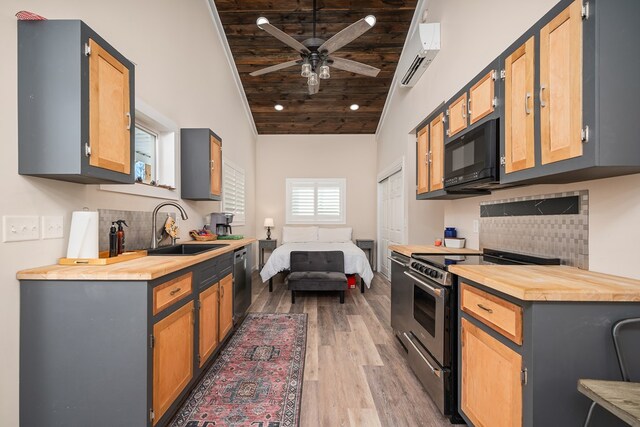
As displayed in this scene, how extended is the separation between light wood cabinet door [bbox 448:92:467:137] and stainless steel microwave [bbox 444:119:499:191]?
0.11 meters

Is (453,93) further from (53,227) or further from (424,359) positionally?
(53,227)

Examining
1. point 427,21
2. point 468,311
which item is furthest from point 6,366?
point 427,21

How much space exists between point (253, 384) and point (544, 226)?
2.25 m

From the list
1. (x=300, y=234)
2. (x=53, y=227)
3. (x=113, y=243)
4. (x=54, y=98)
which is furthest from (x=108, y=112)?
(x=300, y=234)

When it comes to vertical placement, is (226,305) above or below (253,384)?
above

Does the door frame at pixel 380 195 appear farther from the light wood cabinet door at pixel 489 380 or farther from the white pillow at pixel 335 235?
the light wood cabinet door at pixel 489 380

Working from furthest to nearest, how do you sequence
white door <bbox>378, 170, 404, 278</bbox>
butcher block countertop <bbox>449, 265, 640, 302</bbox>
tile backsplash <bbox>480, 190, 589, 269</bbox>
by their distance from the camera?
1. white door <bbox>378, 170, 404, 278</bbox>
2. tile backsplash <bbox>480, 190, 589, 269</bbox>
3. butcher block countertop <bbox>449, 265, 640, 302</bbox>

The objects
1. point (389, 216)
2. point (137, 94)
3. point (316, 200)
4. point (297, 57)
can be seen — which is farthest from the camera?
point (316, 200)

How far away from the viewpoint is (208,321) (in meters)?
2.38

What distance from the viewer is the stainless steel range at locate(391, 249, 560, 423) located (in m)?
1.85

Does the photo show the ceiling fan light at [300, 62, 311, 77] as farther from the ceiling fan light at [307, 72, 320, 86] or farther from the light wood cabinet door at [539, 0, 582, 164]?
the light wood cabinet door at [539, 0, 582, 164]

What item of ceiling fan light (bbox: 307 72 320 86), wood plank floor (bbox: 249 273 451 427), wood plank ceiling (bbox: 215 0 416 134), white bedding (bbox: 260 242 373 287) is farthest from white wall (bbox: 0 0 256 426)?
wood plank floor (bbox: 249 273 451 427)

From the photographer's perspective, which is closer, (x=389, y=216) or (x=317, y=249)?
(x=317, y=249)

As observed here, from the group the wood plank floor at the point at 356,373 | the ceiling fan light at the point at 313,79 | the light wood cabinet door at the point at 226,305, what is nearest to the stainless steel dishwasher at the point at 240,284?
the light wood cabinet door at the point at 226,305
